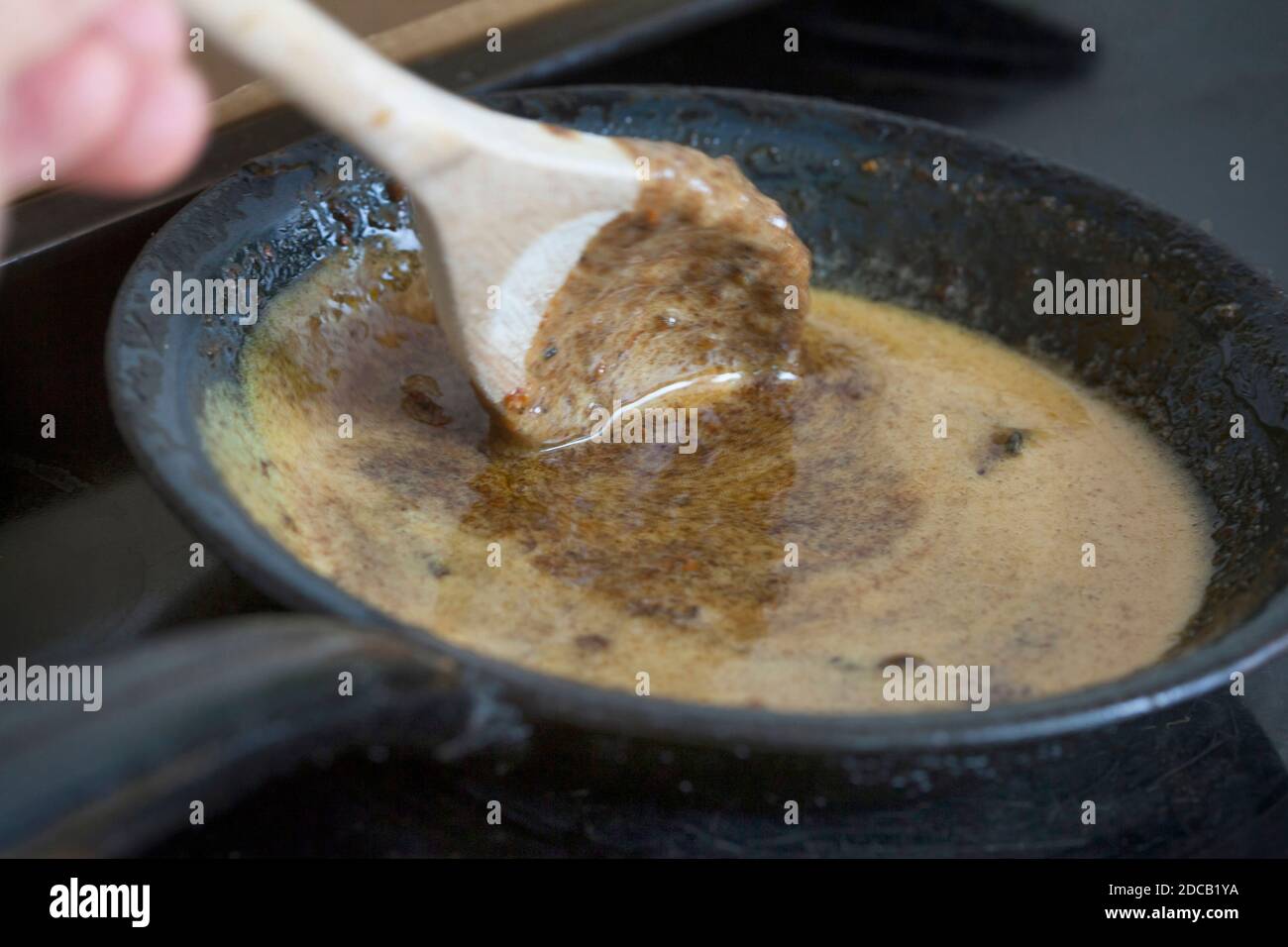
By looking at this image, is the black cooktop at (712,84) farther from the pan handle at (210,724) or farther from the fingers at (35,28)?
the fingers at (35,28)

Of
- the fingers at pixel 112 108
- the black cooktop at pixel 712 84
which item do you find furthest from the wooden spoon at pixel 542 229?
the black cooktop at pixel 712 84

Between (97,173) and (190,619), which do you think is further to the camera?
(190,619)

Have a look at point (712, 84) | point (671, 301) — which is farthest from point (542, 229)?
point (712, 84)

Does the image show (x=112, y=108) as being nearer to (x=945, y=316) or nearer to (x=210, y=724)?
(x=210, y=724)

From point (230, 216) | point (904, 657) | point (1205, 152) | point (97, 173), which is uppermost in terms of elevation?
point (1205, 152)
